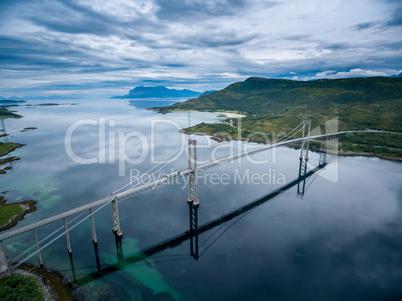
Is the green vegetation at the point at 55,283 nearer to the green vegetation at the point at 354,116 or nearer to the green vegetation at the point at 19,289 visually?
the green vegetation at the point at 19,289

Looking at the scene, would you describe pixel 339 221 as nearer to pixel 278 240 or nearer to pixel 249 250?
pixel 278 240

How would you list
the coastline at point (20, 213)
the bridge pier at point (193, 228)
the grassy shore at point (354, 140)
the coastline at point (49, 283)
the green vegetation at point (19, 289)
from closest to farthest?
the green vegetation at point (19, 289), the coastline at point (49, 283), the bridge pier at point (193, 228), the coastline at point (20, 213), the grassy shore at point (354, 140)

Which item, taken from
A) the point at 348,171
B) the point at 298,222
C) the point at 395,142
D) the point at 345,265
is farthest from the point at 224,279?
the point at 395,142

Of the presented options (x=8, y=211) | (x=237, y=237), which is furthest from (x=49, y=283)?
(x=237, y=237)

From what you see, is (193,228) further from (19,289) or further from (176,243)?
(19,289)

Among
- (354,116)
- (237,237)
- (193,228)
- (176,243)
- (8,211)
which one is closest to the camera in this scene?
(176,243)

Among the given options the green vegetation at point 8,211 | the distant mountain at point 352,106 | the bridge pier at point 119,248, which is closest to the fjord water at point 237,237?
the bridge pier at point 119,248
